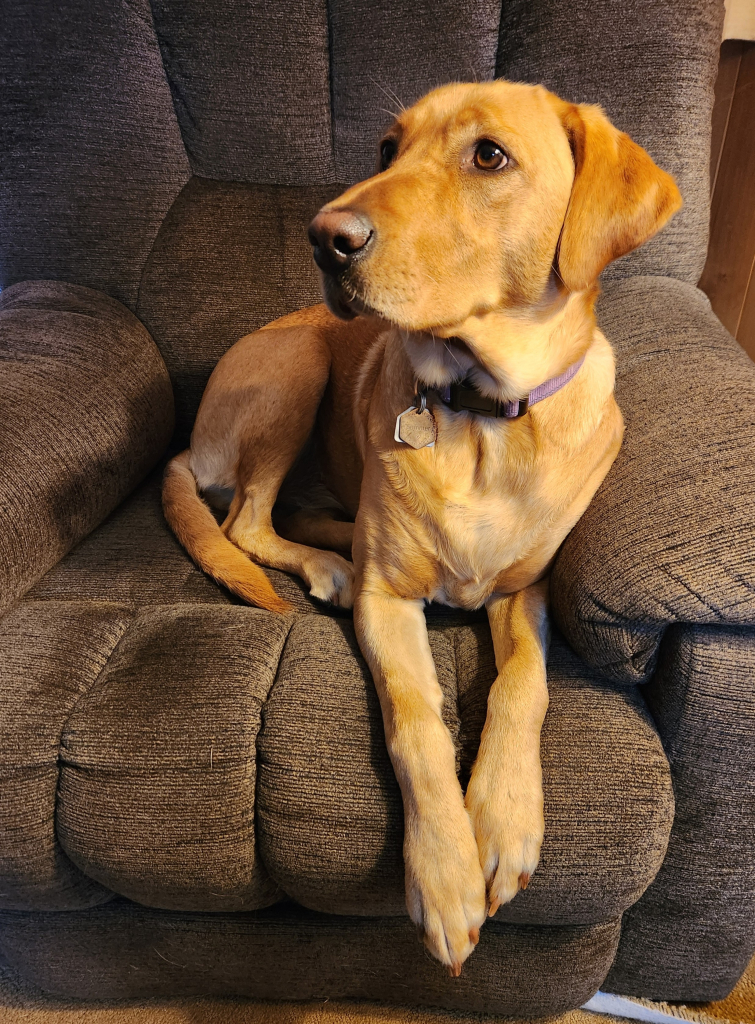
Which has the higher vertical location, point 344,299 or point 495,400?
point 344,299

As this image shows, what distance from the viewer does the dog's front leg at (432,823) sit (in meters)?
0.87

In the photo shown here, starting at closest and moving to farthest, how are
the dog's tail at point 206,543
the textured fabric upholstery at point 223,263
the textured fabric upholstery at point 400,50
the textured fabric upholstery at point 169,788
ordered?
the textured fabric upholstery at point 169,788 → the dog's tail at point 206,543 → the textured fabric upholstery at point 400,50 → the textured fabric upholstery at point 223,263

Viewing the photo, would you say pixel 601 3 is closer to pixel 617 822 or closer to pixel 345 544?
pixel 345 544

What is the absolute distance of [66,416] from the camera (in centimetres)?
154

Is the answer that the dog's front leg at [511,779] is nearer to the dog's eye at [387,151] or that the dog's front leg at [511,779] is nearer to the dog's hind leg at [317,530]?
the dog's hind leg at [317,530]

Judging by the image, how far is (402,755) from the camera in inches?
37.0

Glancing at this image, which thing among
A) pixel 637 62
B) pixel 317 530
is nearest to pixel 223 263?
pixel 317 530

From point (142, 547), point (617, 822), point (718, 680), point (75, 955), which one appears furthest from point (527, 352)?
point (75, 955)

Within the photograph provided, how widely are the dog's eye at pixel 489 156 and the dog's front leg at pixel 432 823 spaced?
789 millimetres

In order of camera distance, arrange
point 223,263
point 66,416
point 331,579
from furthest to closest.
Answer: point 223,263 → point 66,416 → point 331,579

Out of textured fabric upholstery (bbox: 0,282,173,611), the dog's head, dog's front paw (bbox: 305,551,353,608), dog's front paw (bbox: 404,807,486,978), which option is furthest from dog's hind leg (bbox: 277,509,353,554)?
dog's front paw (bbox: 404,807,486,978)

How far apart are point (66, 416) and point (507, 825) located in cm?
127

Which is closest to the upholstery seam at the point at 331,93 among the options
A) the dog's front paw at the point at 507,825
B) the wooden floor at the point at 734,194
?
→ the wooden floor at the point at 734,194

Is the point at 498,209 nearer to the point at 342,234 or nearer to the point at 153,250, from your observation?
the point at 342,234
